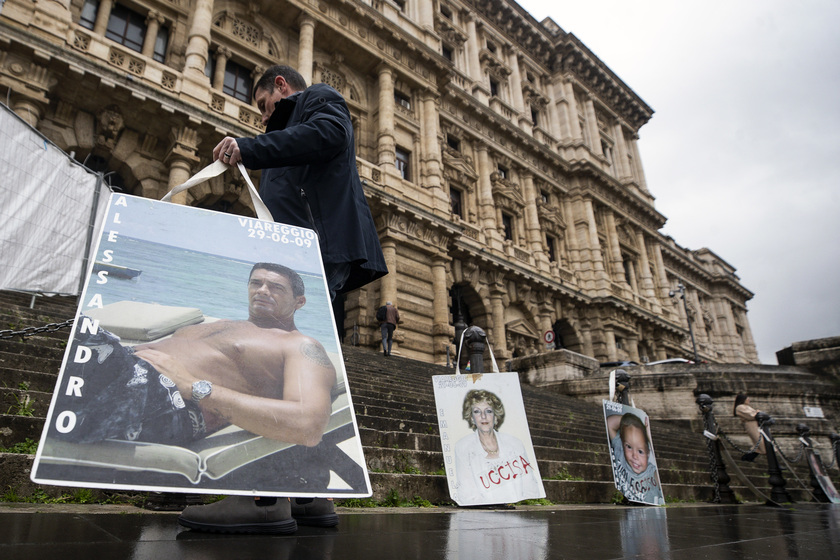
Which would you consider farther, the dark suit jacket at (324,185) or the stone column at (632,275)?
the stone column at (632,275)

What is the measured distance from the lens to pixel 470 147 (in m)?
22.6

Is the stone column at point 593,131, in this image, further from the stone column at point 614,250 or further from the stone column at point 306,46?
the stone column at point 306,46

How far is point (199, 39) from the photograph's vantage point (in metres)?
13.2

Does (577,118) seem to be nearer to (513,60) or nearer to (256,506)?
(513,60)

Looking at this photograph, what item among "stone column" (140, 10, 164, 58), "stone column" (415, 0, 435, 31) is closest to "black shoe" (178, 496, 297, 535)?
"stone column" (140, 10, 164, 58)

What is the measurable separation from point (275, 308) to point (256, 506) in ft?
2.33

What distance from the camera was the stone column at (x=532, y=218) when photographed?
23047mm

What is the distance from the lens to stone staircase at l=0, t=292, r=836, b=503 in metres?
2.95

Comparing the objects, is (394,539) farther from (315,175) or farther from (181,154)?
(181,154)

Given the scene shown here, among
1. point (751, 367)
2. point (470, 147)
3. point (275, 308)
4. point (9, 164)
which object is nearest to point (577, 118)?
point (470, 147)

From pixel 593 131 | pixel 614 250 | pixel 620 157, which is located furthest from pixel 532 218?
pixel 620 157

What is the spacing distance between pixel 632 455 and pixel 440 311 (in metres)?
11.1

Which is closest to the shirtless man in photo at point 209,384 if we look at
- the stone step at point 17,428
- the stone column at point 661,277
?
the stone step at point 17,428

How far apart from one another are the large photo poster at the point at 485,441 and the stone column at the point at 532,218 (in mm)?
19307
